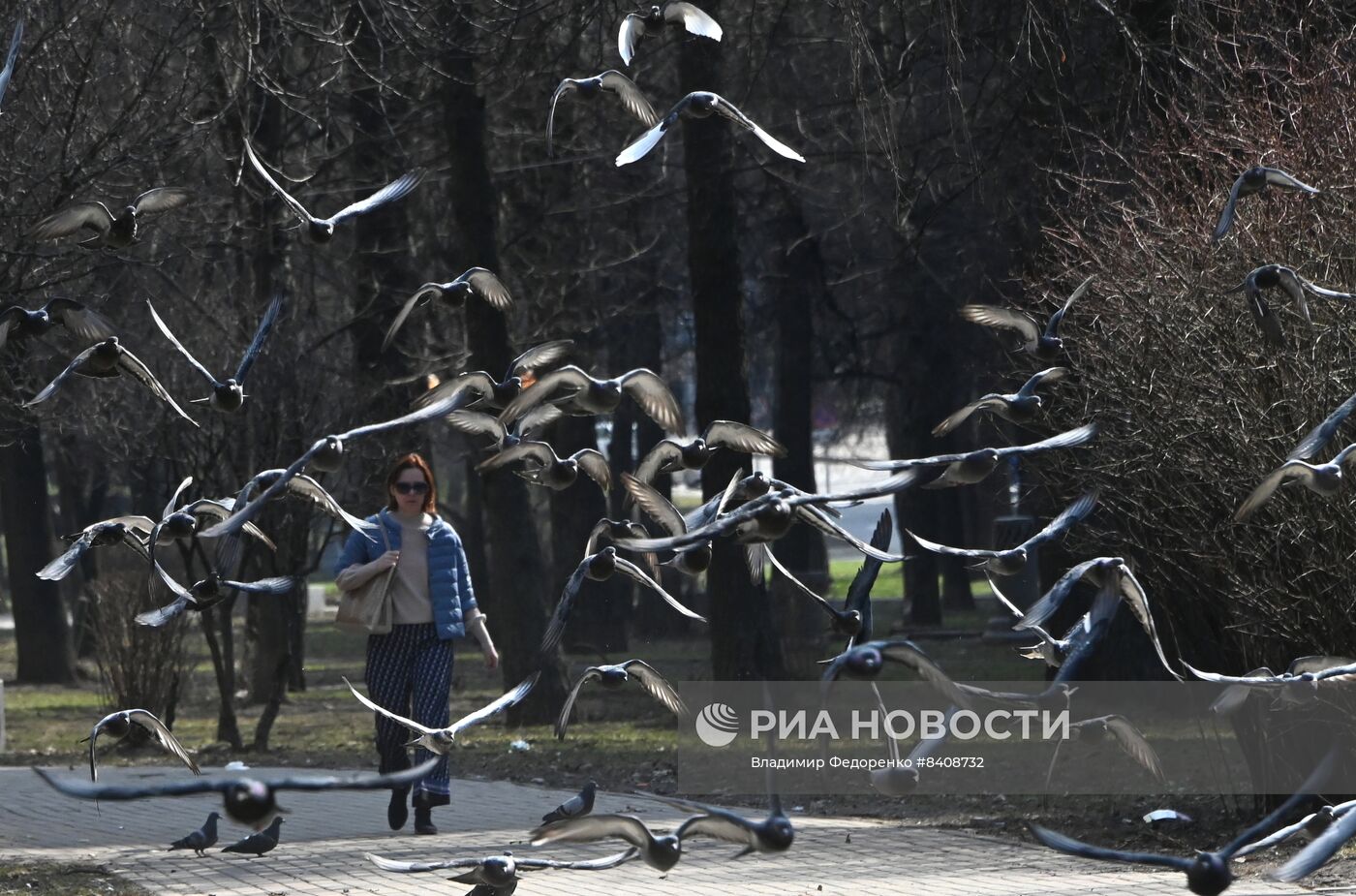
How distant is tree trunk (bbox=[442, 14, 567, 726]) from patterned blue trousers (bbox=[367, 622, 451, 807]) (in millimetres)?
6111

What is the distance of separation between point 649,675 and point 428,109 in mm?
10853

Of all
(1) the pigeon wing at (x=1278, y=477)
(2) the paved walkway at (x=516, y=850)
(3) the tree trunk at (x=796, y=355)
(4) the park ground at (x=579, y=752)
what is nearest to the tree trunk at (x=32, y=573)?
(4) the park ground at (x=579, y=752)

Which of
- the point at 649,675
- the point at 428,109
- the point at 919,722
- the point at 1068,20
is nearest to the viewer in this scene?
the point at 649,675

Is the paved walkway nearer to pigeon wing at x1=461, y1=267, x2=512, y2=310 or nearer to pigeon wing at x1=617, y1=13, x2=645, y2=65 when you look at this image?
pigeon wing at x1=461, y1=267, x2=512, y2=310

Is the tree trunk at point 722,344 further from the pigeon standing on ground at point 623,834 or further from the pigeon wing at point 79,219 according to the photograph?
the pigeon standing on ground at point 623,834

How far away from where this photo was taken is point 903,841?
9531 mm

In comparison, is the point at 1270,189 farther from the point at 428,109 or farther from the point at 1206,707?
the point at 428,109

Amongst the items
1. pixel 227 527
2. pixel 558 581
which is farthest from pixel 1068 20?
pixel 558 581

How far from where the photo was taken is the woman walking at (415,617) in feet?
30.8

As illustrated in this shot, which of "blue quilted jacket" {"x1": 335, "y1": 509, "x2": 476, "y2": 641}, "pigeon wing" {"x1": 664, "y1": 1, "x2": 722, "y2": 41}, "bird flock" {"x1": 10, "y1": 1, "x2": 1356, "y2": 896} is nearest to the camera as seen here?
"bird flock" {"x1": 10, "y1": 1, "x2": 1356, "y2": 896}

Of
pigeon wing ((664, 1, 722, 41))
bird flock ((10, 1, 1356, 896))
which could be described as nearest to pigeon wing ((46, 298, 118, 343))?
bird flock ((10, 1, 1356, 896))

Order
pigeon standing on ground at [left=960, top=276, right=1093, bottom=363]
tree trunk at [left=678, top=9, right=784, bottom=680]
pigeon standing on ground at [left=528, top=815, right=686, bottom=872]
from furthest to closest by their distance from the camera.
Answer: tree trunk at [left=678, top=9, right=784, bottom=680] → pigeon standing on ground at [left=960, top=276, right=1093, bottom=363] → pigeon standing on ground at [left=528, top=815, right=686, bottom=872]

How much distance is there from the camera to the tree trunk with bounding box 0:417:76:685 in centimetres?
2345

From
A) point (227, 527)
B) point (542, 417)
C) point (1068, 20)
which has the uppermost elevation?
point (1068, 20)
